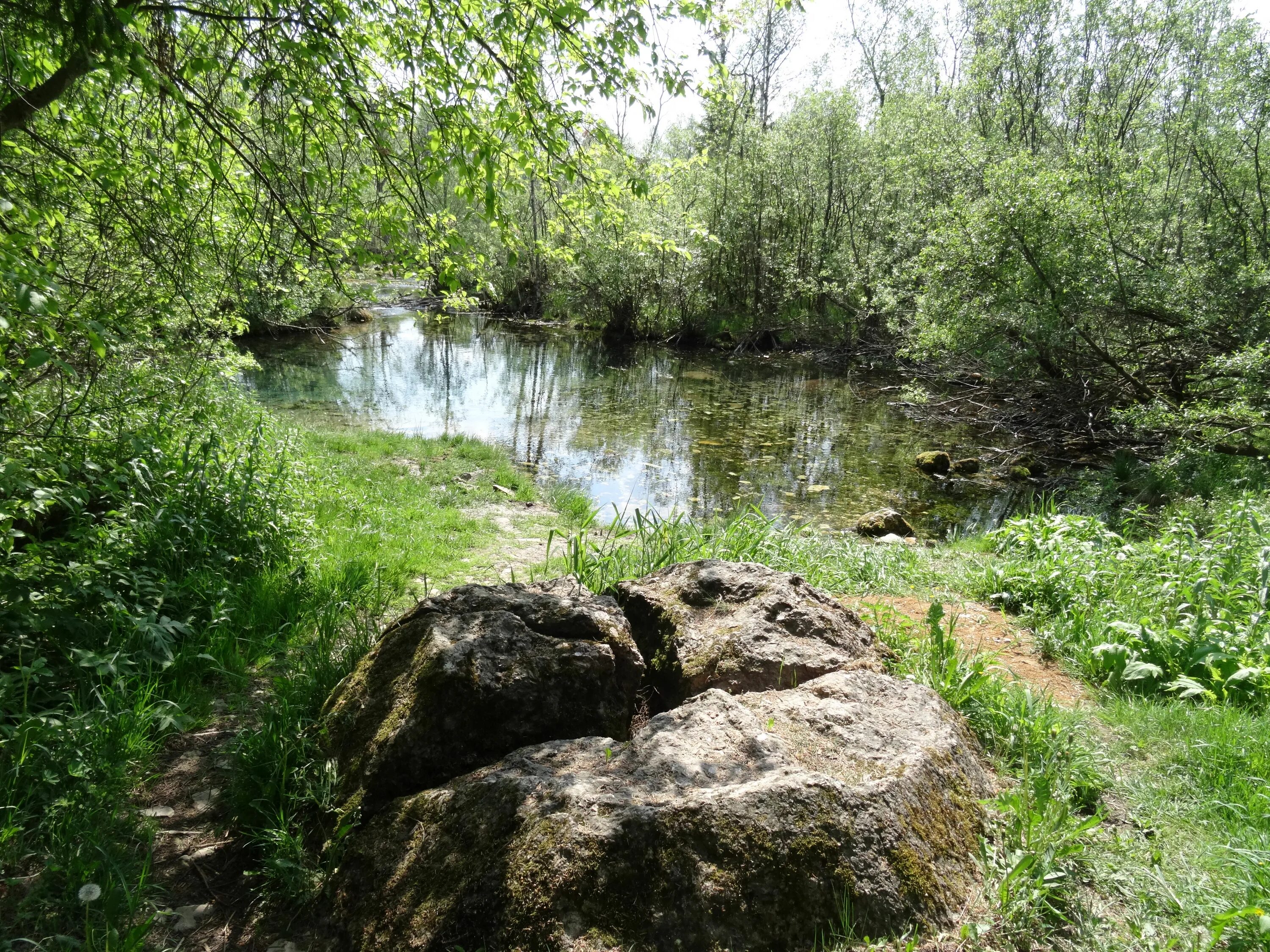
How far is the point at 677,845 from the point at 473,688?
1.17 meters

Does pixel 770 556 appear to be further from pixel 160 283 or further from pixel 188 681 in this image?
pixel 160 283

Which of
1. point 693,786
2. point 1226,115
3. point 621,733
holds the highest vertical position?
point 1226,115

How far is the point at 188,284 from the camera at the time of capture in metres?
6.09

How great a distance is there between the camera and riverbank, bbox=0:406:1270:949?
7.93 ft

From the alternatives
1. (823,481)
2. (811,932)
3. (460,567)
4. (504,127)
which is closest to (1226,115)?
(823,481)

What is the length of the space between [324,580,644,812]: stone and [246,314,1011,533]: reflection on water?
415cm

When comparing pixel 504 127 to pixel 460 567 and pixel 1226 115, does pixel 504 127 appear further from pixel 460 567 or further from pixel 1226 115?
pixel 1226 115

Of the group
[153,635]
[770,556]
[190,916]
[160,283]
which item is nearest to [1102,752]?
[770,556]

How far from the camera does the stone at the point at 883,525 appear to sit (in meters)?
10.2

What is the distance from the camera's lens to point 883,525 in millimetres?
10195

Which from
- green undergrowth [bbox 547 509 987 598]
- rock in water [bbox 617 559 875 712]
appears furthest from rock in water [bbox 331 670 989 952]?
green undergrowth [bbox 547 509 987 598]

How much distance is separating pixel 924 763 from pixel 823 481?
1099 cm

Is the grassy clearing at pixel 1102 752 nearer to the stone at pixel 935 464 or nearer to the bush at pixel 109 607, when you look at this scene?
the bush at pixel 109 607

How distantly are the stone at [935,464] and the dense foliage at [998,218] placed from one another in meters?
2.39
